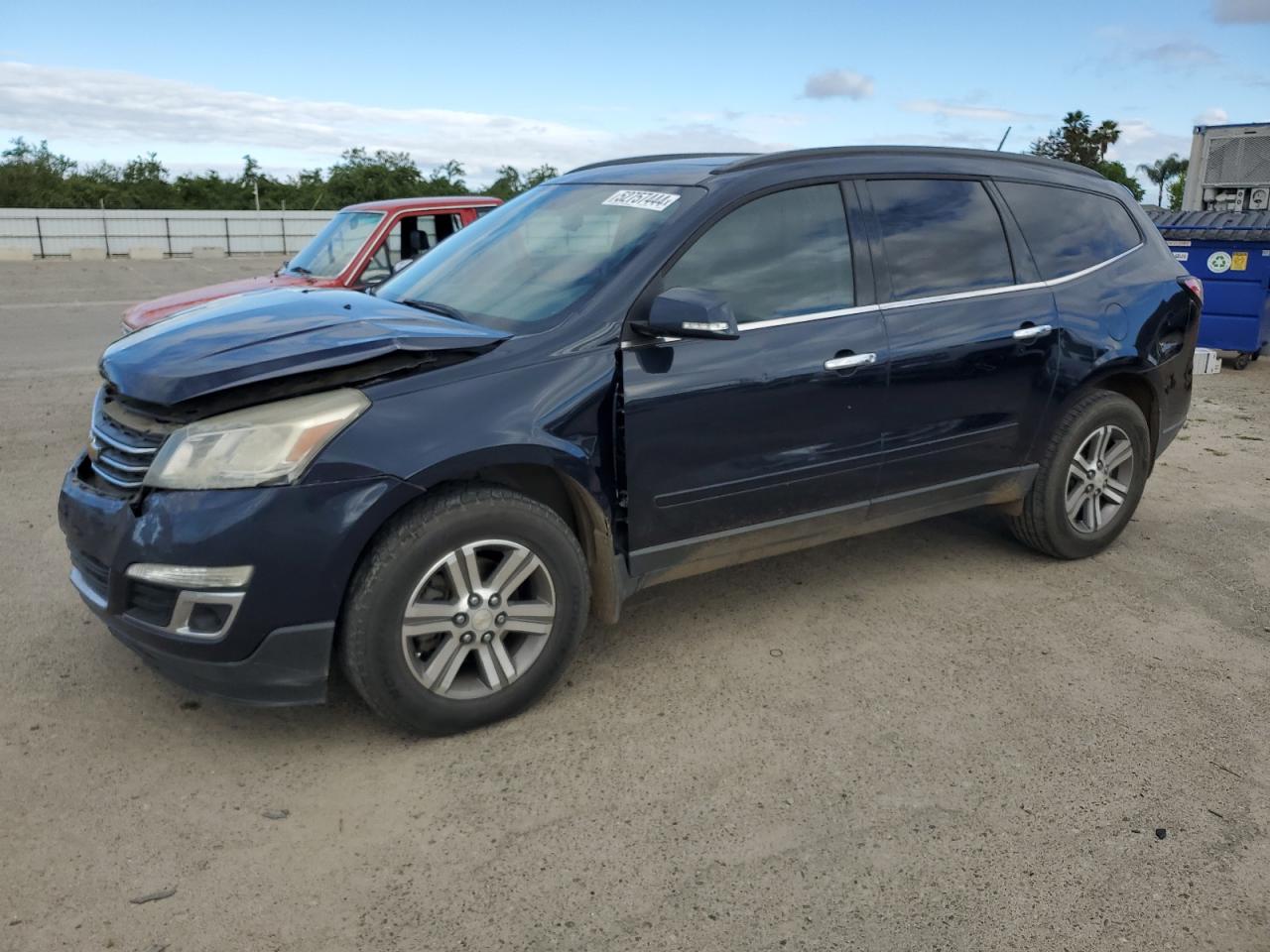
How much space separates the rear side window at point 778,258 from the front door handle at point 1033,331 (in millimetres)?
895

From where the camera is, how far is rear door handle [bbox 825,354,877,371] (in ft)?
13.0

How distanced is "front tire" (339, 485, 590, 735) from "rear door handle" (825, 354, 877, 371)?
3.91 ft

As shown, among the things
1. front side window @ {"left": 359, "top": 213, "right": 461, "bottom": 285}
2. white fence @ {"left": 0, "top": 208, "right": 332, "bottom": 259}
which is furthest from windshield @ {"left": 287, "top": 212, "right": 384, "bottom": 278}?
white fence @ {"left": 0, "top": 208, "right": 332, "bottom": 259}

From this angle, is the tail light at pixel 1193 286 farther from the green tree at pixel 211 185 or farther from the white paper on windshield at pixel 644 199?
the green tree at pixel 211 185

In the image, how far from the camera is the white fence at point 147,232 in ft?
109

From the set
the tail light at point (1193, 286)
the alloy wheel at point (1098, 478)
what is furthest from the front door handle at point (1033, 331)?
the tail light at point (1193, 286)

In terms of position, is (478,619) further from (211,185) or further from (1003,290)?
(211,185)

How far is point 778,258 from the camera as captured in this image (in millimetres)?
3953

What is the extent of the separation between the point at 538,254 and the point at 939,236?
164cm

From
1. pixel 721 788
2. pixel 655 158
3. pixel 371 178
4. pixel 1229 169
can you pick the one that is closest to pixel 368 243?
pixel 655 158

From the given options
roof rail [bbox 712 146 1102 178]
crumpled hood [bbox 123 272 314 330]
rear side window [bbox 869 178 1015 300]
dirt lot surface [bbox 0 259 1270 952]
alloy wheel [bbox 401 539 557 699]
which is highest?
roof rail [bbox 712 146 1102 178]

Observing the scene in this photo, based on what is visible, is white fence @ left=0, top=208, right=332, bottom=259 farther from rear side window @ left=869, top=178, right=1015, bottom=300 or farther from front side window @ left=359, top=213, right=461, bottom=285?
rear side window @ left=869, top=178, right=1015, bottom=300

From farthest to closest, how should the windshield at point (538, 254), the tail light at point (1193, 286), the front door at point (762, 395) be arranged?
the tail light at point (1193, 286)
the windshield at point (538, 254)
the front door at point (762, 395)

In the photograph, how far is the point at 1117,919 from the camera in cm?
265
